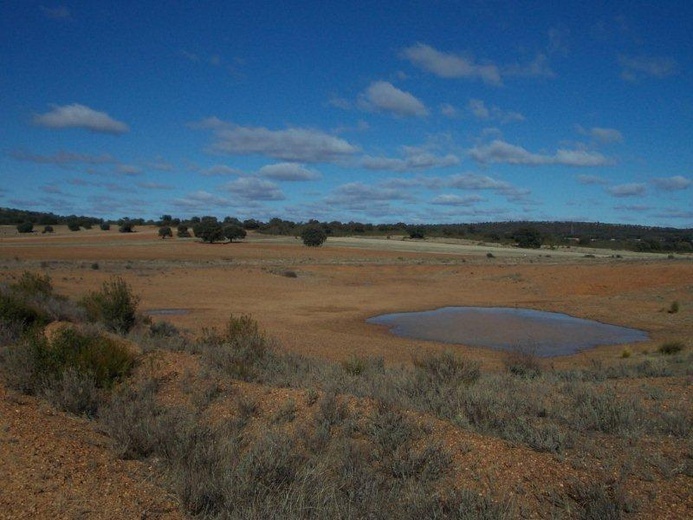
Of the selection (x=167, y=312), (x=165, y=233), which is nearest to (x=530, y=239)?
(x=165, y=233)

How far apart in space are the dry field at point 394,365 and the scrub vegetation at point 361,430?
0.18 ft

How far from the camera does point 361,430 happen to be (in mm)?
7082

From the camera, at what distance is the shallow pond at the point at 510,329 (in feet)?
70.0

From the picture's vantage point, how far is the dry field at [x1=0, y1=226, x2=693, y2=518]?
205 inches

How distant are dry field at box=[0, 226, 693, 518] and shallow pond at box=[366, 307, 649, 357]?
1176 mm

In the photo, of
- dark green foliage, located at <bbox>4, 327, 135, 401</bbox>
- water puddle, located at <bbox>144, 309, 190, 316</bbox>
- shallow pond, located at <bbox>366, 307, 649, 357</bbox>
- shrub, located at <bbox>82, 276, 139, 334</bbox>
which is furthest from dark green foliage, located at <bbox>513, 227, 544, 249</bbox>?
dark green foliage, located at <bbox>4, 327, 135, 401</bbox>

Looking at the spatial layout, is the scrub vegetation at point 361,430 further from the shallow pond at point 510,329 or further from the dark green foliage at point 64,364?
the shallow pond at point 510,329

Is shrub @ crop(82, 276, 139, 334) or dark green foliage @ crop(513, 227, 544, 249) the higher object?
dark green foliage @ crop(513, 227, 544, 249)

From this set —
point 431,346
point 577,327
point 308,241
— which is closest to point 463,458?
point 431,346

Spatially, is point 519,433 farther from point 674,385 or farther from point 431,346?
point 431,346

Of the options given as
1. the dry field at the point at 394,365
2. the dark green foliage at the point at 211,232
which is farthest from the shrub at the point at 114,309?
the dark green foliage at the point at 211,232

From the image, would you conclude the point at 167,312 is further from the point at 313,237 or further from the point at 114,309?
the point at 313,237

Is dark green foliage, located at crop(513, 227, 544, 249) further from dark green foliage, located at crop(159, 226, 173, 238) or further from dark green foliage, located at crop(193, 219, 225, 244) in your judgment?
dark green foliage, located at crop(159, 226, 173, 238)

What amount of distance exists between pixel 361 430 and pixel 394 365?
21.3 ft
